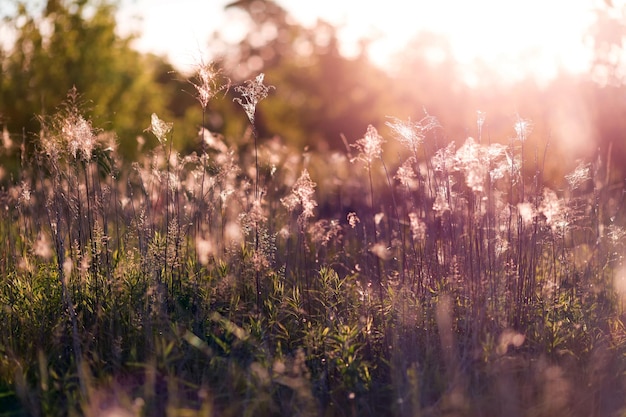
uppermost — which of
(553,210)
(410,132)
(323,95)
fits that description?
(323,95)

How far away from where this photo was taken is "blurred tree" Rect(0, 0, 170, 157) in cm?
1538

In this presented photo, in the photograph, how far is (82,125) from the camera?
168 inches

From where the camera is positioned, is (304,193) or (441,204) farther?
(304,193)

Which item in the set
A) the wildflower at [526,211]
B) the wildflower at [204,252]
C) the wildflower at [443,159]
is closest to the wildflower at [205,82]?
the wildflower at [204,252]

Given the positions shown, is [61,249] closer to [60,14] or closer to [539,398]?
[539,398]

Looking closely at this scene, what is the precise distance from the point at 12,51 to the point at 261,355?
1390 cm

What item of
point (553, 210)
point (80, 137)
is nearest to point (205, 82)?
point (80, 137)

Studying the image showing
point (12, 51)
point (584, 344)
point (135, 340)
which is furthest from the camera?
point (12, 51)

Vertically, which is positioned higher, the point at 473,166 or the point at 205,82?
the point at 205,82

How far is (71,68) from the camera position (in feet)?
54.4

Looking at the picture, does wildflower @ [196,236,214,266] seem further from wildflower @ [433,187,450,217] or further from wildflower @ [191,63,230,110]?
wildflower @ [433,187,450,217]

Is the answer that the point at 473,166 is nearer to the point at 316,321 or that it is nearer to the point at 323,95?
the point at 316,321

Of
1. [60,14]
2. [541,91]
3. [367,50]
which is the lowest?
[541,91]

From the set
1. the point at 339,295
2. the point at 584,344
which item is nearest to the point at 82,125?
the point at 339,295
